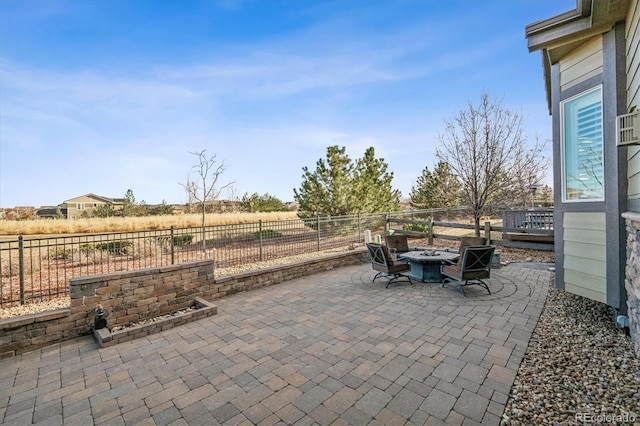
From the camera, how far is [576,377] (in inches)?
97.3

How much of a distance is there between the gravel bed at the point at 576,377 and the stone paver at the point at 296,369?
144 millimetres

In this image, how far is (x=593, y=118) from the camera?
368 cm

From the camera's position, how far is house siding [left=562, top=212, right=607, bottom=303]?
11.7 feet

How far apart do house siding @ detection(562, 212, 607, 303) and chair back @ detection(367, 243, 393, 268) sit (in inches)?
110

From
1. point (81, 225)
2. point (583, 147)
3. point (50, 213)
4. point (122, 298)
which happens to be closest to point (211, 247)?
point (122, 298)

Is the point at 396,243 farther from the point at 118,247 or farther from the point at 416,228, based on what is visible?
the point at 118,247

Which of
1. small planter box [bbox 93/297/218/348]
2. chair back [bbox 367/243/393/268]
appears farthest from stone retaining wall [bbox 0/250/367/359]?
chair back [bbox 367/243/393/268]

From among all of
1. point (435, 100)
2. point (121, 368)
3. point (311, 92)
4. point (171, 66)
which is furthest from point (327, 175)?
point (121, 368)

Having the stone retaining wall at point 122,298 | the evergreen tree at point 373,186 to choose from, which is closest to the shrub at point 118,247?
the stone retaining wall at point 122,298

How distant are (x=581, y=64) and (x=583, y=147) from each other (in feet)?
3.72

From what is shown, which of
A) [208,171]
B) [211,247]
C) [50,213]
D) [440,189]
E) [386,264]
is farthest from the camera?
[50,213]

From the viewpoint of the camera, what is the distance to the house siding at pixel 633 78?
2.74 metres

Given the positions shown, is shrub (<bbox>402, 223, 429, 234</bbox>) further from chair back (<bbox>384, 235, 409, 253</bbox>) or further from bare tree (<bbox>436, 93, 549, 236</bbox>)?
chair back (<bbox>384, 235, 409, 253</bbox>)

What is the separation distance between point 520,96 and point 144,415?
11.8 m
